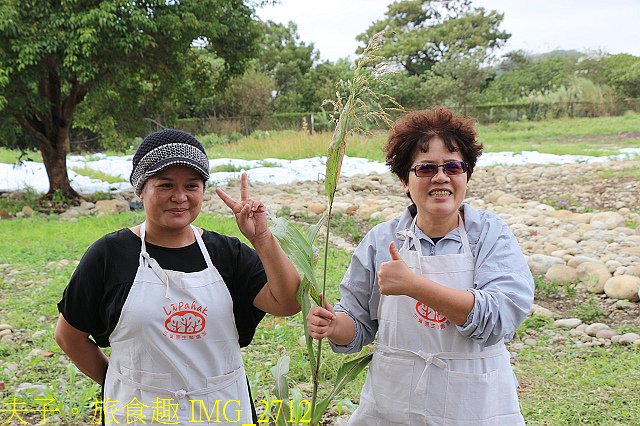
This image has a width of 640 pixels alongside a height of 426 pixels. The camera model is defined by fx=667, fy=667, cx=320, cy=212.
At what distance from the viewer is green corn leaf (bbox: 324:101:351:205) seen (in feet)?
5.40

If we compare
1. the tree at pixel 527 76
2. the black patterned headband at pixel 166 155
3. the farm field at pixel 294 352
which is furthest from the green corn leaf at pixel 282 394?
the tree at pixel 527 76

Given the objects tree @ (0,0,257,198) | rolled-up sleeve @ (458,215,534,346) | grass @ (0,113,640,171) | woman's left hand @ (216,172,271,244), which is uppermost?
tree @ (0,0,257,198)

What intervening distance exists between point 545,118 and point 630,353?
23.8 metres

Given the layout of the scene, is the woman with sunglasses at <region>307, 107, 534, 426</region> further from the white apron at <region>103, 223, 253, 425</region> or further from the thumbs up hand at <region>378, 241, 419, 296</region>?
the white apron at <region>103, 223, 253, 425</region>

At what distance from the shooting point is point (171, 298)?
1.73 metres

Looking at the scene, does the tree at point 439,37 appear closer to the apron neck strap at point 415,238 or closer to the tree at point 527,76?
the tree at point 527,76

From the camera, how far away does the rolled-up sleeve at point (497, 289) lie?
65.0 inches

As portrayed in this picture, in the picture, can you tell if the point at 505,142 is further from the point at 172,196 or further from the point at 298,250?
the point at 172,196

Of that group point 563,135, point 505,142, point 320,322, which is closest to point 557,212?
point 320,322

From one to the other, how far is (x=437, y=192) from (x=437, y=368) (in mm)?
471

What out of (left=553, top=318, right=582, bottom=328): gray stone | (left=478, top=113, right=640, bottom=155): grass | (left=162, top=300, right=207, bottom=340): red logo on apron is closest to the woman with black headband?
(left=162, top=300, right=207, bottom=340): red logo on apron

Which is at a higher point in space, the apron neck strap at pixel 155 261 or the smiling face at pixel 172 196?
the smiling face at pixel 172 196

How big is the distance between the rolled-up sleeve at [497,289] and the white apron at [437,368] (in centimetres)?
5

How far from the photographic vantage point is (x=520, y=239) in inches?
269
